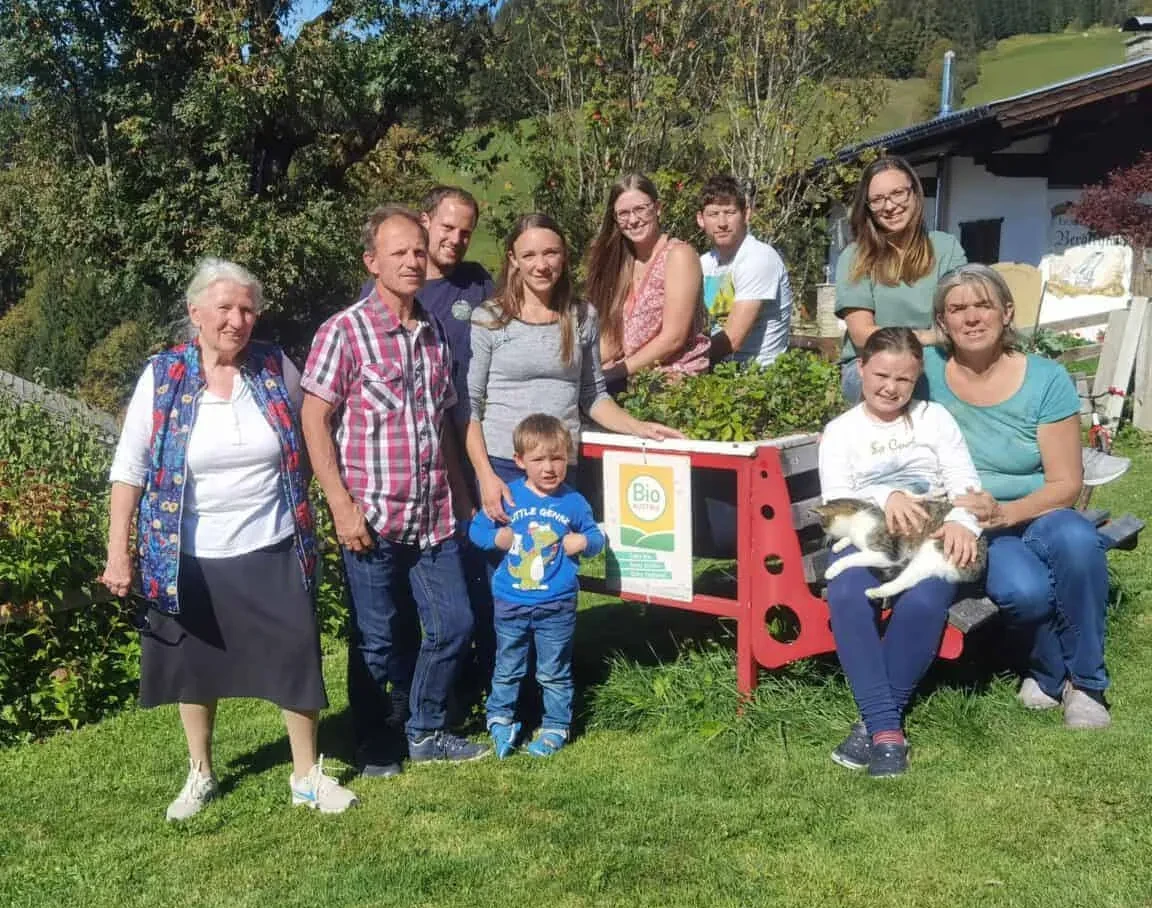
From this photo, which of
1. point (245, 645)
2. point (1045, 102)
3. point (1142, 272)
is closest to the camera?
point (245, 645)

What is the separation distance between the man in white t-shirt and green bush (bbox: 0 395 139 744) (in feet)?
8.67

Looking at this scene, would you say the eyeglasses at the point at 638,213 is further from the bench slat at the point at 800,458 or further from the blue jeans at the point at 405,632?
the blue jeans at the point at 405,632

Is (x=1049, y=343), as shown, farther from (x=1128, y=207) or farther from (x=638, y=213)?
(x=638, y=213)

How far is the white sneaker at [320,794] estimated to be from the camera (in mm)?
3809

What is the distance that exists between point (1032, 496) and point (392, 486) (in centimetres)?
217

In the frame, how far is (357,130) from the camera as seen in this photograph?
53.1 ft

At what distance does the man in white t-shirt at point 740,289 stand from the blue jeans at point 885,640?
50.7 inches

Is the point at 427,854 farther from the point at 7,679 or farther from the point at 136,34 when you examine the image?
the point at 136,34

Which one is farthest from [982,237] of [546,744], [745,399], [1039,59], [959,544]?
[1039,59]

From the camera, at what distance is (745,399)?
4.37m

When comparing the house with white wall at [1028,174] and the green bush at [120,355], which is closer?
the house with white wall at [1028,174]

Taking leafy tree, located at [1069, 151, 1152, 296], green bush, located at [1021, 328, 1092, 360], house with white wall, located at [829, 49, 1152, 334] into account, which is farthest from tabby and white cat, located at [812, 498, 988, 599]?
house with white wall, located at [829, 49, 1152, 334]

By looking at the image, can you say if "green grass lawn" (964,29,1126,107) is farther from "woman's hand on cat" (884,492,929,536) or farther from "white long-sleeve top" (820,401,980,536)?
"woman's hand on cat" (884,492,929,536)

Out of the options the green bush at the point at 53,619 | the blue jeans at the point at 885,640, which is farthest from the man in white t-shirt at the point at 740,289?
the green bush at the point at 53,619
